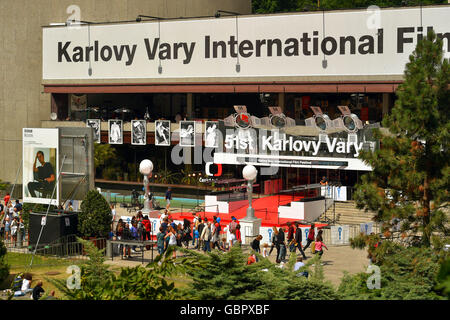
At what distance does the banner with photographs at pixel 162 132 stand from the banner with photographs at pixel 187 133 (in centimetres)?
135

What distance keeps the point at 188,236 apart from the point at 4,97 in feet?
93.4

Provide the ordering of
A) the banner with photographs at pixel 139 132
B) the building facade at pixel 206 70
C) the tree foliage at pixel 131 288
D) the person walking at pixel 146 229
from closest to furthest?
the tree foliage at pixel 131 288, the person walking at pixel 146 229, the building facade at pixel 206 70, the banner with photographs at pixel 139 132

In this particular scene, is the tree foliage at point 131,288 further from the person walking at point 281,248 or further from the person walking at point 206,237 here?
the person walking at point 206,237

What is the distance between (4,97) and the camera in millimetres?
57125

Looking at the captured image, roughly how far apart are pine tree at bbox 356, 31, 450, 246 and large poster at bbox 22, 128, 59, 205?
55.2 feet

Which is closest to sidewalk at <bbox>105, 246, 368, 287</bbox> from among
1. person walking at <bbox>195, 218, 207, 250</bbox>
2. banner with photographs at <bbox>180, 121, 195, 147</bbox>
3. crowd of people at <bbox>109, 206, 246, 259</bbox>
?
crowd of people at <bbox>109, 206, 246, 259</bbox>

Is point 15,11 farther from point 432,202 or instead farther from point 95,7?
point 432,202

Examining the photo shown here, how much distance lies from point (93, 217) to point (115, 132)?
2241 centimetres

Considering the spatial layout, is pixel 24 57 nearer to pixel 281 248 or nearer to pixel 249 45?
pixel 249 45

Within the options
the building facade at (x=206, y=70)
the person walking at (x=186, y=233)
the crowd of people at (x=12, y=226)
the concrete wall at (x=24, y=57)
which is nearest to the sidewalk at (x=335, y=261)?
the person walking at (x=186, y=233)

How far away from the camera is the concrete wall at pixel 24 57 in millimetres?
56719

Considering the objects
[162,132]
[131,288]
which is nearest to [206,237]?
[131,288]

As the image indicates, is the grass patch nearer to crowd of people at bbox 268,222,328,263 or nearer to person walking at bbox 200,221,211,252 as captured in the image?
person walking at bbox 200,221,211,252
